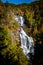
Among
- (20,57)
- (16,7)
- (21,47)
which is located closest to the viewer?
(20,57)

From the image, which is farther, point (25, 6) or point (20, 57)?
point (25, 6)

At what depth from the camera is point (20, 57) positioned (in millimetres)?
16531

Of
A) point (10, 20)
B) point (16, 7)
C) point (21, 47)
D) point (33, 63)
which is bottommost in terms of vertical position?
point (33, 63)

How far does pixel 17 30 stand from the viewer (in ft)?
60.1

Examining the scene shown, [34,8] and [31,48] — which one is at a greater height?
[34,8]

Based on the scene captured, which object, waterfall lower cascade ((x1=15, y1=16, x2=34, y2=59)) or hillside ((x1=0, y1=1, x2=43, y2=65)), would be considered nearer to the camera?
hillside ((x1=0, y1=1, x2=43, y2=65))

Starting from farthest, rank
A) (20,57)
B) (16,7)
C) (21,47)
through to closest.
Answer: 1. (16,7)
2. (21,47)
3. (20,57)

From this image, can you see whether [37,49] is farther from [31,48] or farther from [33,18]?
[33,18]

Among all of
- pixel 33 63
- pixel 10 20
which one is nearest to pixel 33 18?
pixel 10 20

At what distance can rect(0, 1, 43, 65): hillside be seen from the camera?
16.6m

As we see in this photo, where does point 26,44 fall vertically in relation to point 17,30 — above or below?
below

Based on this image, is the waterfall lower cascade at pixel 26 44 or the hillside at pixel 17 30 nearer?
the hillside at pixel 17 30

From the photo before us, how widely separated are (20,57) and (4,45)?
1.29m

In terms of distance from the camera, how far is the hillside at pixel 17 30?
1662cm
